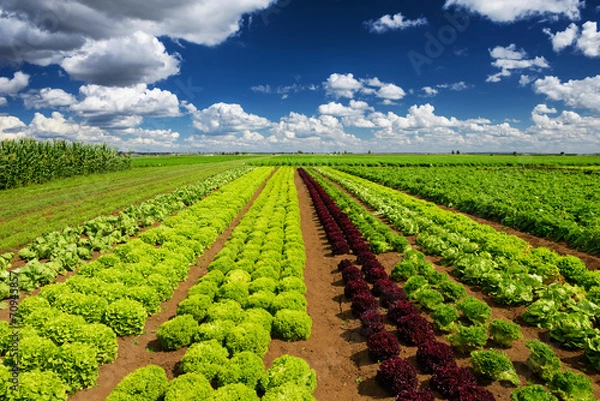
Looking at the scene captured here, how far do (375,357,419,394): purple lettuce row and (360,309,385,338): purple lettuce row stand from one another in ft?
4.79

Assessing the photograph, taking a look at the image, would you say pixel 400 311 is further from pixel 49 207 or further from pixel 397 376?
pixel 49 207

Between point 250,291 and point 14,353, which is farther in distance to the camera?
point 250,291

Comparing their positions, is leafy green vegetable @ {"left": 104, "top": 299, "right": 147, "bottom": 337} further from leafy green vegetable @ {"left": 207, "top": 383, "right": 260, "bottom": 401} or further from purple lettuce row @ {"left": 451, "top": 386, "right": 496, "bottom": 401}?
purple lettuce row @ {"left": 451, "top": 386, "right": 496, "bottom": 401}

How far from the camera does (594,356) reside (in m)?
7.04

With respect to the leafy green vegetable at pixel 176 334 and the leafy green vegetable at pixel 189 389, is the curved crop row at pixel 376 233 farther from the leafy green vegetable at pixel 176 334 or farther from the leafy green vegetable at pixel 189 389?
the leafy green vegetable at pixel 189 389

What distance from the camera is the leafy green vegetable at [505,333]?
757 cm

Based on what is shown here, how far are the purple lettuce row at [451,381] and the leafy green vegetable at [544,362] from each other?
1.54 m

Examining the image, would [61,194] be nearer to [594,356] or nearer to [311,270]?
[311,270]

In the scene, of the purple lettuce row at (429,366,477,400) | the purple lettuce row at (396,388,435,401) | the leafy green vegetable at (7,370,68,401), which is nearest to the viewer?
the leafy green vegetable at (7,370,68,401)

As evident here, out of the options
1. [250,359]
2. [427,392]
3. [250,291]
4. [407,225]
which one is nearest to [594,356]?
[427,392]

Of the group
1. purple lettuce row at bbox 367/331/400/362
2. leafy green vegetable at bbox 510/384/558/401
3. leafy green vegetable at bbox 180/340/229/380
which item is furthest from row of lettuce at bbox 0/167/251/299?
leafy green vegetable at bbox 510/384/558/401

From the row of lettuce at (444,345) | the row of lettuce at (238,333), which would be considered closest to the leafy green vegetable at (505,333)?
the row of lettuce at (444,345)

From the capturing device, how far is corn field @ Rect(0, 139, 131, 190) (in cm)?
3630

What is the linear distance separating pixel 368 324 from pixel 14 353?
23.8 ft
